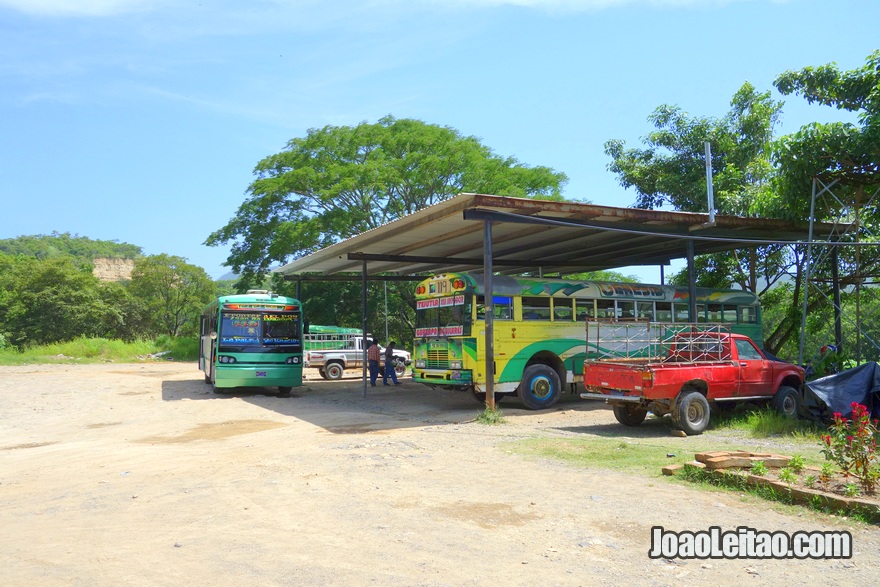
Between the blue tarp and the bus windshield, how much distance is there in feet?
22.6

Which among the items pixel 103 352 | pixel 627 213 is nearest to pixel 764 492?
pixel 627 213

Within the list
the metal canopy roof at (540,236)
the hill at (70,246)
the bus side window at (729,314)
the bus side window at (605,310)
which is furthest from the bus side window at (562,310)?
the hill at (70,246)

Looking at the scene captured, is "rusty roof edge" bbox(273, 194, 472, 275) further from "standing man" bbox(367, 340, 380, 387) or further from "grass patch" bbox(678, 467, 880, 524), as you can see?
"grass patch" bbox(678, 467, 880, 524)

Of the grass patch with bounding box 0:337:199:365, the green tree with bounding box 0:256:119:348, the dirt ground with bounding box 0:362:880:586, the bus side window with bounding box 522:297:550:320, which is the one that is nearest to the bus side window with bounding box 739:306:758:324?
the bus side window with bounding box 522:297:550:320

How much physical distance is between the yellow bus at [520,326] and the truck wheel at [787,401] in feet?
9.57

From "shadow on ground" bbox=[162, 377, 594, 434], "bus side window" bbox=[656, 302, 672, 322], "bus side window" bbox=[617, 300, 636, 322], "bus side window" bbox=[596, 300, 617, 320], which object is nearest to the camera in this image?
"shadow on ground" bbox=[162, 377, 594, 434]

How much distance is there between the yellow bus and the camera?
1530 cm

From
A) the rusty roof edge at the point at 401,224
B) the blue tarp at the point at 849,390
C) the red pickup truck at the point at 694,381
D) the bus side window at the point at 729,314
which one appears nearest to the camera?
the blue tarp at the point at 849,390

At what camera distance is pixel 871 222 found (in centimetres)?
1686

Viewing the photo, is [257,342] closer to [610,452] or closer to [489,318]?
[489,318]

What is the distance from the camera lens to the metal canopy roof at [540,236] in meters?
14.0

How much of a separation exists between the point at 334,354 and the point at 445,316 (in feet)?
37.4

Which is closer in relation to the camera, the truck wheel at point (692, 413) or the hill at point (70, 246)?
the truck wheel at point (692, 413)

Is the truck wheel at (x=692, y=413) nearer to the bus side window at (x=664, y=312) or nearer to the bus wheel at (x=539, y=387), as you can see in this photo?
the bus wheel at (x=539, y=387)
